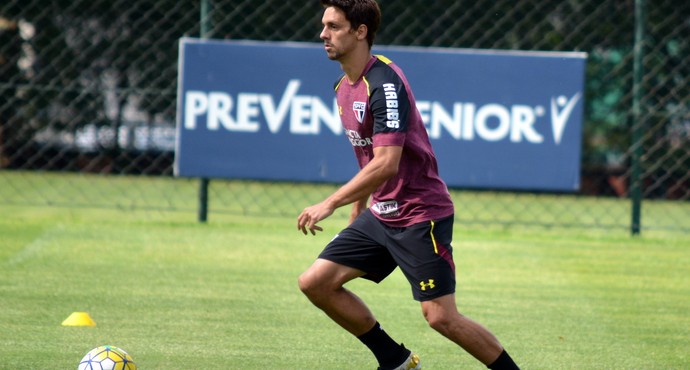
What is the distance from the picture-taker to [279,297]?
7754 mm

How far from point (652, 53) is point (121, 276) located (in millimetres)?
6918

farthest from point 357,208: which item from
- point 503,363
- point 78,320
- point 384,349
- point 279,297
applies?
point 279,297

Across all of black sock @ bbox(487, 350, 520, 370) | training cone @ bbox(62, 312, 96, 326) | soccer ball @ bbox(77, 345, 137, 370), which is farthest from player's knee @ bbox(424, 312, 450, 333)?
training cone @ bbox(62, 312, 96, 326)

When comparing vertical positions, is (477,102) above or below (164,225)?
above

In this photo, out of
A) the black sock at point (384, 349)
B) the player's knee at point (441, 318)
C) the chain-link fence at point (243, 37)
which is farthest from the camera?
the chain-link fence at point (243, 37)

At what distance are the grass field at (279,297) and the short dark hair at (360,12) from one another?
1.65m

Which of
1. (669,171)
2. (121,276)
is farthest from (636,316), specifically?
(669,171)

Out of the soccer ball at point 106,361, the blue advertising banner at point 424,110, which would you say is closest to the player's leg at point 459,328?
the soccer ball at point 106,361

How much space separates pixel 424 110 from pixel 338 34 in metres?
5.17

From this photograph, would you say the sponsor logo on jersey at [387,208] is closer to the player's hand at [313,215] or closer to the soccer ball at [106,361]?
the player's hand at [313,215]

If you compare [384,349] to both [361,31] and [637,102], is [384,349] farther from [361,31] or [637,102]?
[637,102]

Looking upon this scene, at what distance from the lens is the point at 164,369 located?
564cm

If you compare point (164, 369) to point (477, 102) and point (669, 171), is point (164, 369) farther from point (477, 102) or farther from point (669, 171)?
point (669, 171)

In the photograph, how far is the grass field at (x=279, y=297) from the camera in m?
6.16
